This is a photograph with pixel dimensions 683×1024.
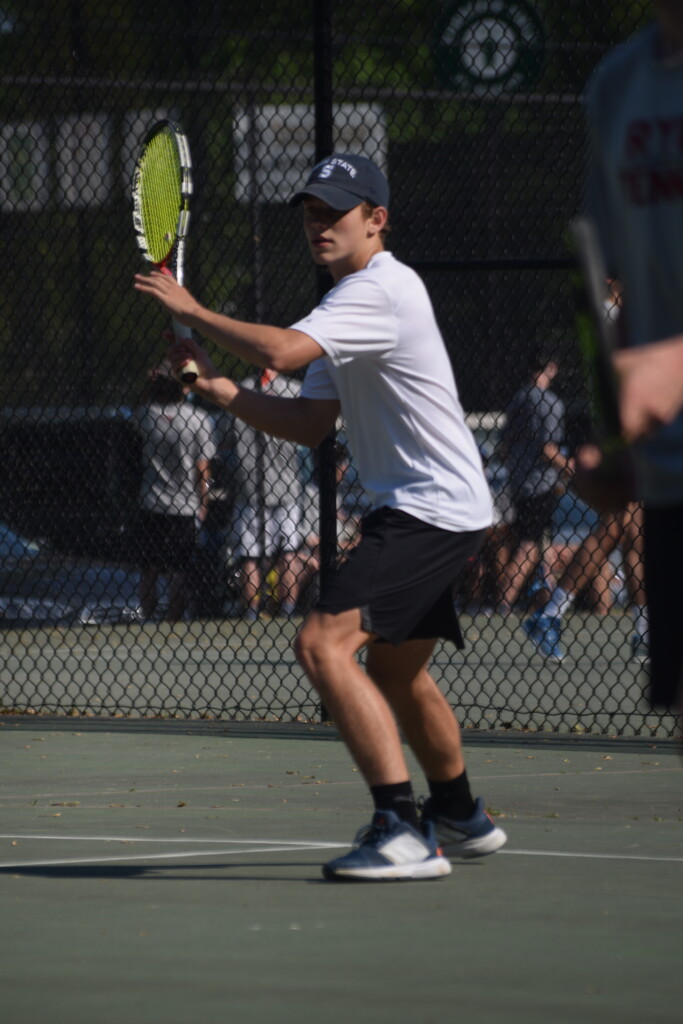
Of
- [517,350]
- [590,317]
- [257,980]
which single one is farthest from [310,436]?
[517,350]

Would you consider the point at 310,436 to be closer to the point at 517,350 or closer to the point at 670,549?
the point at 670,549

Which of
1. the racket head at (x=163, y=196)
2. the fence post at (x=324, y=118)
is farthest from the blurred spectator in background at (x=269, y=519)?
the racket head at (x=163, y=196)

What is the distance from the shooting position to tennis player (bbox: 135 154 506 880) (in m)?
4.79

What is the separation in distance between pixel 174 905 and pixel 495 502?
26.1 feet

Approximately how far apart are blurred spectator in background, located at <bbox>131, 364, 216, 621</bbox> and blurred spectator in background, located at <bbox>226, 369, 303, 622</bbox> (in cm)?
28

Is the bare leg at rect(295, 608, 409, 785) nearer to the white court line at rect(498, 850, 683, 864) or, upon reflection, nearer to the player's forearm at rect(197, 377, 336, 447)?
the player's forearm at rect(197, 377, 336, 447)

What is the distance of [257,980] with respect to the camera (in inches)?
149

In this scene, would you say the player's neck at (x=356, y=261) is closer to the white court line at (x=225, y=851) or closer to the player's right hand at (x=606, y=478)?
the white court line at (x=225, y=851)

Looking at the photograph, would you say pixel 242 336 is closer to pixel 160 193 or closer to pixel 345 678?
pixel 345 678

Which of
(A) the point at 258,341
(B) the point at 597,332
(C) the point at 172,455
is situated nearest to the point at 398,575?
(A) the point at 258,341

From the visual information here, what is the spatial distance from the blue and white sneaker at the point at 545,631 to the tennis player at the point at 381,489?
17.0 ft

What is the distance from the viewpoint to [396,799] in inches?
190

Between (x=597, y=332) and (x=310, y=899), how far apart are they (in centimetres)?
253

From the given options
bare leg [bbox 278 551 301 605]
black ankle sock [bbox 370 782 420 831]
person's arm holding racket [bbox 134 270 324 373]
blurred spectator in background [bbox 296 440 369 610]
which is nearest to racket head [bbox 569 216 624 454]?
person's arm holding racket [bbox 134 270 324 373]
